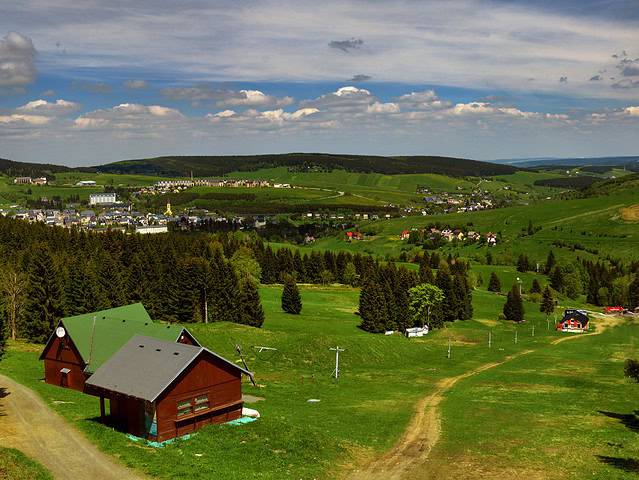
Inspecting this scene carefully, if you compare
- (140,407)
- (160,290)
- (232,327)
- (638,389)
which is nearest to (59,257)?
(160,290)

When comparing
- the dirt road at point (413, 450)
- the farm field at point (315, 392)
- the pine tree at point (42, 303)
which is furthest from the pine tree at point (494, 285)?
the pine tree at point (42, 303)

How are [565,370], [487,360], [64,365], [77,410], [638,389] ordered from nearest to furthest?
[77,410], [64,365], [638,389], [565,370], [487,360]

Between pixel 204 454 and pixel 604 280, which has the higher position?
pixel 204 454

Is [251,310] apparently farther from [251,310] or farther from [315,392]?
[315,392]

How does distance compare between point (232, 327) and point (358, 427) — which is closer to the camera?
point (358, 427)

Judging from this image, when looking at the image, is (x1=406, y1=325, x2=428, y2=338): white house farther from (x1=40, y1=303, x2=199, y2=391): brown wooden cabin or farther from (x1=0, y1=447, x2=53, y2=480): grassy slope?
(x1=0, y1=447, x2=53, y2=480): grassy slope

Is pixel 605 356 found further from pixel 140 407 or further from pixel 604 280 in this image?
pixel 604 280

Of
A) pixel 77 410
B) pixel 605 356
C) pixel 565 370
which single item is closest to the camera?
pixel 77 410
